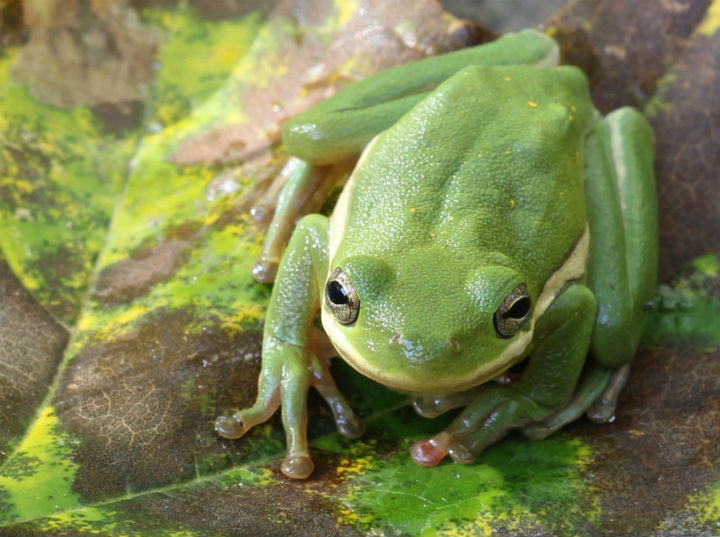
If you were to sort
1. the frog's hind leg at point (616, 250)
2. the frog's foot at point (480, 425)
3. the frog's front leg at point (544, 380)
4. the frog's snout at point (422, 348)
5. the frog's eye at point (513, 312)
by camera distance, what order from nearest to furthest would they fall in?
the frog's snout at point (422, 348) → the frog's eye at point (513, 312) → the frog's foot at point (480, 425) → the frog's front leg at point (544, 380) → the frog's hind leg at point (616, 250)

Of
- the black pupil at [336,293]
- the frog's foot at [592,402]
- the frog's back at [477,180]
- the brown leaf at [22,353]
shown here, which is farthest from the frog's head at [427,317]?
the brown leaf at [22,353]

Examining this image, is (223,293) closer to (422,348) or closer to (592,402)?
(422,348)

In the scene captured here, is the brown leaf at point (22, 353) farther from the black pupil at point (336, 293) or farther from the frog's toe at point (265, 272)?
the black pupil at point (336, 293)

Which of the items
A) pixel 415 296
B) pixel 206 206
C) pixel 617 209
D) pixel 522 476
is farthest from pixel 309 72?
pixel 522 476

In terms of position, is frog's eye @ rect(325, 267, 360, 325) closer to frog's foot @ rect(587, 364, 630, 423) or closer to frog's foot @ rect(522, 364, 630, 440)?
frog's foot @ rect(522, 364, 630, 440)

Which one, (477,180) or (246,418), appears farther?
(477,180)

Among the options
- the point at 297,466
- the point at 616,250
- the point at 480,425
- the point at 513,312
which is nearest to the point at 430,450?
the point at 480,425

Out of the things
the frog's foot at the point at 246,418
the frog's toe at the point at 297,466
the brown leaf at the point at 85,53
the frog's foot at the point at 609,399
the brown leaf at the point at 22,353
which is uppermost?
the brown leaf at the point at 85,53
